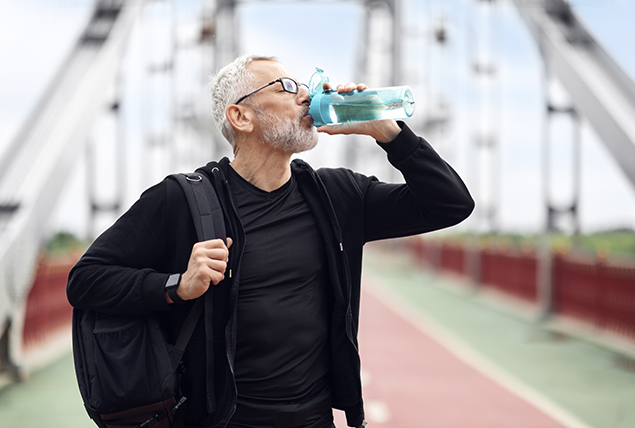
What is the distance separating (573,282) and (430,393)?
558 cm

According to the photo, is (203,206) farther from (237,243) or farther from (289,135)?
(289,135)

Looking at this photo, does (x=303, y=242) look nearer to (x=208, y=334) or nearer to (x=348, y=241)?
(x=348, y=241)

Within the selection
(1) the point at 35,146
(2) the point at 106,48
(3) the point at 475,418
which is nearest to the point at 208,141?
(2) the point at 106,48

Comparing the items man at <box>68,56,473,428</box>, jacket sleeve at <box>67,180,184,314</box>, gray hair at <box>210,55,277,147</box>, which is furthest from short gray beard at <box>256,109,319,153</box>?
jacket sleeve at <box>67,180,184,314</box>

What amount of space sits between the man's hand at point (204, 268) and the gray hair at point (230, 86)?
0.53 metres

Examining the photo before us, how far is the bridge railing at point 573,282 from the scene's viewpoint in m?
9.73

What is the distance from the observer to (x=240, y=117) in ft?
7.71

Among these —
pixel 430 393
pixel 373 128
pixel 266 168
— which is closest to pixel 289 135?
pixel 266 168

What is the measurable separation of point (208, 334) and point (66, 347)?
7.68 meters

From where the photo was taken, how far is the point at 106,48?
10531mm

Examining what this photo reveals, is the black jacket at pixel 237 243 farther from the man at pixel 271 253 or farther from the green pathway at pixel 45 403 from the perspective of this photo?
the green pathway at pixel 45 403

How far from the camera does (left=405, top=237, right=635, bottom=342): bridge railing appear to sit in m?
9.73

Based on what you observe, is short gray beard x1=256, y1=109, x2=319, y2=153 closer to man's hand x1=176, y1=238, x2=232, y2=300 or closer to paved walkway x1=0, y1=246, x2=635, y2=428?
man's hand x1=176, y1=238, x2=232, y2=300

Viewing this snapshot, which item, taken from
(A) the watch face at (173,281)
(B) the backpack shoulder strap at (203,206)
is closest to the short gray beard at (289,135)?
(B) the backpack shoulder strap at (203,206)
